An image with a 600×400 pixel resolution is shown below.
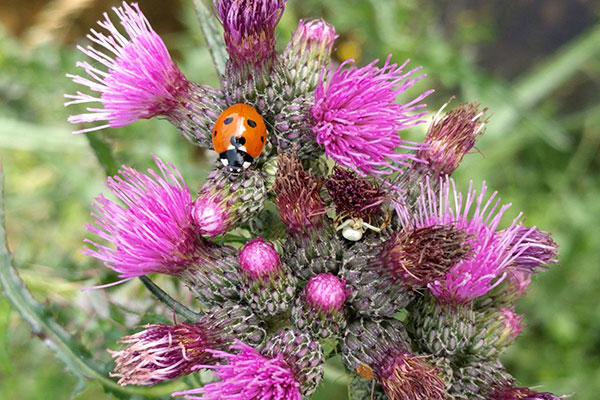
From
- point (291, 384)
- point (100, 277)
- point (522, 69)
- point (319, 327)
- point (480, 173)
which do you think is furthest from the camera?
point (522, 69)

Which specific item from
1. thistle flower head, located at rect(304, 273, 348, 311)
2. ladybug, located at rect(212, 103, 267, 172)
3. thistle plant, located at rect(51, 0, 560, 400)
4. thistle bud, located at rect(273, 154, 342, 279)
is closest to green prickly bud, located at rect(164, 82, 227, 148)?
thistle plant, located at rect(51, 0, 560, 400)

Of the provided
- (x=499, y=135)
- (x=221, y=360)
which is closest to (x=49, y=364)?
(x=221, y=360)

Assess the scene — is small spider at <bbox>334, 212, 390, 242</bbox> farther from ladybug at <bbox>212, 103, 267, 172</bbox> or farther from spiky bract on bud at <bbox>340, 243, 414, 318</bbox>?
ladybug at <bbox>212, 103, 267, 172</bbox>

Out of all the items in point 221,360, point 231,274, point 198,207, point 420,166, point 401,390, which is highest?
point 420,166

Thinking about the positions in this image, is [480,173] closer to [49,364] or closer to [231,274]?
[231,274]

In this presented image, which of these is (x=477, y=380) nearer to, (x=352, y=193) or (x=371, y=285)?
(x=371, y=285)

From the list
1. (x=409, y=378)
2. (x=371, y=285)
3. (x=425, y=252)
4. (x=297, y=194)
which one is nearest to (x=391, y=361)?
(x=409, y=378)
